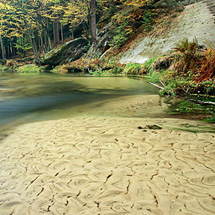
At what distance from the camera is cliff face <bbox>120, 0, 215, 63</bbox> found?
1604 cm

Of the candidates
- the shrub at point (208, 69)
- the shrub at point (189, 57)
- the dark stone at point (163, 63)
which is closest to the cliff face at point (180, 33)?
the dark stone at point (163, 63)

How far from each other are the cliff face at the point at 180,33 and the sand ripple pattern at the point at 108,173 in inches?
564

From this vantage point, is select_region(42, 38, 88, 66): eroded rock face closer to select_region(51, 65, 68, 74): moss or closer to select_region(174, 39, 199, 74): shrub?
select_region(51, 65, 68, 74): moss

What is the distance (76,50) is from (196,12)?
1701 centimetres

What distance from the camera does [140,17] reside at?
74.7ft

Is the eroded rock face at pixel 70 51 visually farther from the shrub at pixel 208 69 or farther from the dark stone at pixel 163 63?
the shrub at pixel 208 69

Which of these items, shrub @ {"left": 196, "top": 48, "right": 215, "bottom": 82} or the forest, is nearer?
shrub @ {"left": 196, "top": 48, "right": 215, "bottom": 82}

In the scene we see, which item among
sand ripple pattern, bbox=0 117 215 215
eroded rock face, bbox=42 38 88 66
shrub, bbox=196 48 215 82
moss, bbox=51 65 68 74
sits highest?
eroded rock face, bbox=42 38 88 66

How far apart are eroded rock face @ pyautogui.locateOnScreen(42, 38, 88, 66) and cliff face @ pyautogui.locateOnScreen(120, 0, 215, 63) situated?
10.6 meters

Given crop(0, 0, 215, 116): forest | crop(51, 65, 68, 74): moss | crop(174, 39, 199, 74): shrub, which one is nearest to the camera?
crop(0, 0, 215, 116): forest

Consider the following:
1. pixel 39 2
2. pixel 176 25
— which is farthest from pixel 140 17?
pixel 39 2

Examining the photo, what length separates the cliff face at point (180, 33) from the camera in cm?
1604

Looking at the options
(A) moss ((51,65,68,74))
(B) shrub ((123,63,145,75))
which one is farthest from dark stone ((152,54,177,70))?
(A) moss ((51,65,68,74))

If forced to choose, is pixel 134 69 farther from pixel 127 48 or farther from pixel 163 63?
pixel 127 48
